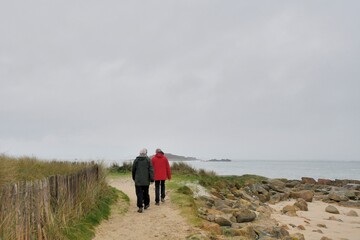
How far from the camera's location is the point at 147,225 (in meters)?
10.4

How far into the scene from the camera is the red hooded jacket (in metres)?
12.9

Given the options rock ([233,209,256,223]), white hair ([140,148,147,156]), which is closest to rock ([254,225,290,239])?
rock ([233,209,256,223])

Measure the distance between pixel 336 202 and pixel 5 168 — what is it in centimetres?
2189

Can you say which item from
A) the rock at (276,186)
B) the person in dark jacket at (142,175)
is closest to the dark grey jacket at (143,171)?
the person in dark jacket at (142,175)

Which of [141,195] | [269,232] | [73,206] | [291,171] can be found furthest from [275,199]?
[291,171]

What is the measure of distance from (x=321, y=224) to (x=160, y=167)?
289 inches

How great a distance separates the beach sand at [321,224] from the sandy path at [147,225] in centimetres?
468

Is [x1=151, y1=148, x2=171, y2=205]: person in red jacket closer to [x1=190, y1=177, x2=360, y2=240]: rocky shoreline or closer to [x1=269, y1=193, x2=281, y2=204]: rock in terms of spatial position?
[x1=190, y1=177, x2=360, y2=240]: rocky shoreline

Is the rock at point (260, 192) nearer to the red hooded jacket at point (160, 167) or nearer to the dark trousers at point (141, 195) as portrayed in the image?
the red hooded jacket at point (160, 167)

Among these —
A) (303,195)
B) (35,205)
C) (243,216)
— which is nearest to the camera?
(35,205)

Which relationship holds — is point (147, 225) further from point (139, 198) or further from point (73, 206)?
point (73, 206)

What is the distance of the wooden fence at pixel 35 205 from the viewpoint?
5.99 m

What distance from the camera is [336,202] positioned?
23953 millimetres

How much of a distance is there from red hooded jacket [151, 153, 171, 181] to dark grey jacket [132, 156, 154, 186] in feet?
2.52
